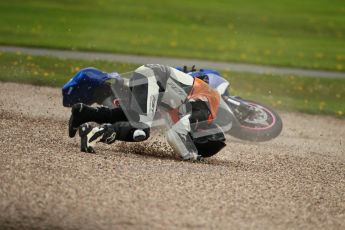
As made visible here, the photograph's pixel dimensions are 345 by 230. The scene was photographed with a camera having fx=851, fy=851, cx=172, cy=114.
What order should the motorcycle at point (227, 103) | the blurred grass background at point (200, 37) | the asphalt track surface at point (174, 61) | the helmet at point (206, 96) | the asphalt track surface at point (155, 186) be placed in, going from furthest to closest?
the asphalt track surface at point (174, 61)
the blurred grass background at point (200, 37)
the motorcycle at point (227, 103)
the helmet at point (206, 96)
the asphalt track surface at point (155, 186)

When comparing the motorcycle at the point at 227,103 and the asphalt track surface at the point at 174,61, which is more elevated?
the motorcycle at the point at 227,103

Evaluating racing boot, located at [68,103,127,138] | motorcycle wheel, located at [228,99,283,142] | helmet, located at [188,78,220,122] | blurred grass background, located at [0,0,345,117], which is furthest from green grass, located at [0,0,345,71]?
racing boot, located at [68,103,127,138]

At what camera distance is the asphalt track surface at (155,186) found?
7648mm

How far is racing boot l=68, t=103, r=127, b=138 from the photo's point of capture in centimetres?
1085

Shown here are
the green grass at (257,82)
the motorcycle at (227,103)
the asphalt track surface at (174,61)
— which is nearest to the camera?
the motorcycle at (227,103)

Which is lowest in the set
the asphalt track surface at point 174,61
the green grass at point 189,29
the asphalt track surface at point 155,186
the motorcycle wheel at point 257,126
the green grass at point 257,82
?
the green grass at point 189,29

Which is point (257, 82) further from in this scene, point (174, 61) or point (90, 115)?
point (90, 115)

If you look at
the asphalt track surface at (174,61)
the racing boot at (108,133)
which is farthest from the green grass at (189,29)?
the racing boot at (108,133)

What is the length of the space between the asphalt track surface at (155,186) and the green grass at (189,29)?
12.6 m

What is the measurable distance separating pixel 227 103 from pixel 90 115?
2682 millimetres

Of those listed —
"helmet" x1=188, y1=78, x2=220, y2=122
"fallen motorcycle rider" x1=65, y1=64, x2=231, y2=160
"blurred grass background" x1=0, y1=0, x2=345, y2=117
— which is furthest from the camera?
"blurred grass background" x1=0, y1=0, x2=345, y2=117

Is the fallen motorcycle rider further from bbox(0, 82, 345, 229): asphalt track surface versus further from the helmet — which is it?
bbox(0, 82, 345, 229): asphalt track surface

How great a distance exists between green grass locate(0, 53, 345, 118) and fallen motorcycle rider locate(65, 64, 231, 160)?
277 inches

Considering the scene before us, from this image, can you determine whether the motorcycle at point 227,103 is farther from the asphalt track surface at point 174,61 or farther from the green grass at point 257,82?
the asphalt track surface at point 174,61
